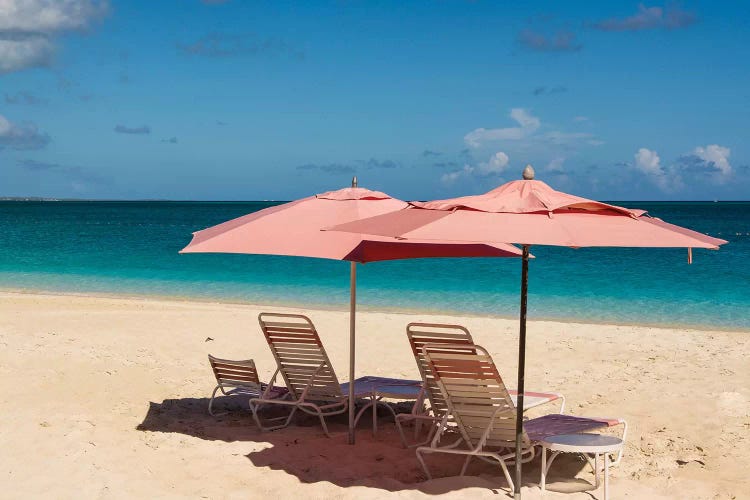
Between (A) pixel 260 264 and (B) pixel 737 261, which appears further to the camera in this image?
(B) pixel 737 261

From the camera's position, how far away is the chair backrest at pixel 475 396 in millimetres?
4809

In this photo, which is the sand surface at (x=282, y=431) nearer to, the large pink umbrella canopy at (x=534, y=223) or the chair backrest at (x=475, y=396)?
the chair backrest at (x=475, y=396)

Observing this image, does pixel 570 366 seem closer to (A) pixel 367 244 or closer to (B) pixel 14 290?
(A) pixel 367 244

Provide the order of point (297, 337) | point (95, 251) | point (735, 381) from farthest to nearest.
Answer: point (95, 251) < point (735, 381) < point (297, 337)

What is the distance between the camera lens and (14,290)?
20.0 meters

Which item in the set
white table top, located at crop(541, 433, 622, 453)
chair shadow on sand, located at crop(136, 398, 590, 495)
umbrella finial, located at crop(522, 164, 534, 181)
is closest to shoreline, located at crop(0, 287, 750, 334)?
chair shadow on sand, located at crop(136, 398, 590, 495)

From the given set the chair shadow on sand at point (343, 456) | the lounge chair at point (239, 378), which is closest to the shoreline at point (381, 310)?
the lounge chair at point (239, 378)

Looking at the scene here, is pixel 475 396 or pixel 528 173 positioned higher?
pixel 528 173

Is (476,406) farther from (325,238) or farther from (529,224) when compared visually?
(325,238)

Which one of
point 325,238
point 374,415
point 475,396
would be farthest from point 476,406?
point 325,238

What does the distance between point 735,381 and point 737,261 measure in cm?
2486

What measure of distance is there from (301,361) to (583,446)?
228cm

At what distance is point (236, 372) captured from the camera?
21.7ft

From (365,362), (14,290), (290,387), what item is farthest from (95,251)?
(290,387)
